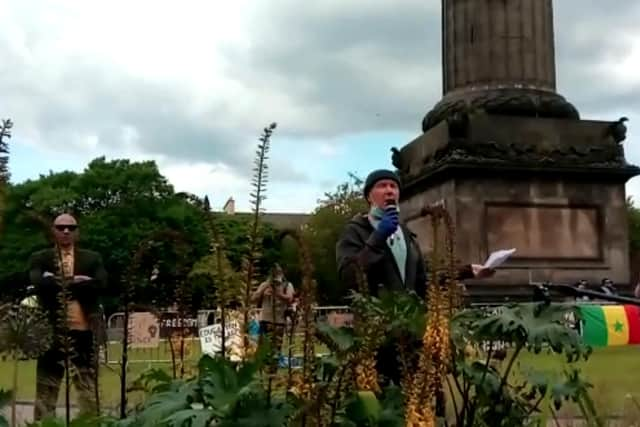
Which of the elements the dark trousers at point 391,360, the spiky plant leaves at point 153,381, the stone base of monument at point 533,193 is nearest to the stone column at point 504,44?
the stone base of monument at point 533,193

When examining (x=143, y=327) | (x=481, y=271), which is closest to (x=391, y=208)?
(x=481, y=271)

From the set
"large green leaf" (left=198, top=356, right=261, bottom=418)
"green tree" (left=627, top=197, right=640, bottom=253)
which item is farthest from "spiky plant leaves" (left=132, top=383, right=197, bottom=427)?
"green tree" (left=627, top=197, right=640, bottom=253)

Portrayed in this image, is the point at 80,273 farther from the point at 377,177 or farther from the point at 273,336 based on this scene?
the point at 273,336

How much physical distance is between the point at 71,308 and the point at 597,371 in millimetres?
8311

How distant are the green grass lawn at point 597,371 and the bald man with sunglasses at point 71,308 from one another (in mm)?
105

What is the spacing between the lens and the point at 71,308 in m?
4.45

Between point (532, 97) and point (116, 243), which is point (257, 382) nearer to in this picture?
point (532, 97)

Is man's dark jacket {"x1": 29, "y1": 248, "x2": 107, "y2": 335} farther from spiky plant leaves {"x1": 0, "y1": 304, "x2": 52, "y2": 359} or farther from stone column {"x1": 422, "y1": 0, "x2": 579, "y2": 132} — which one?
stone column {"x1": 422, "y1": 0, "x2": 579, "y2": 132}

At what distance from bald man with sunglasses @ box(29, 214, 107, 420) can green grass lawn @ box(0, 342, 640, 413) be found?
10 centimetres

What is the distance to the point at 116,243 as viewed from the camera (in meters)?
71.5

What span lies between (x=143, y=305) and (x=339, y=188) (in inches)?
2843

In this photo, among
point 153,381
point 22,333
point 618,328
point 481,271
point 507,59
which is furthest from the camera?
point 507,59

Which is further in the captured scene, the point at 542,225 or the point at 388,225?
the point at 542,225

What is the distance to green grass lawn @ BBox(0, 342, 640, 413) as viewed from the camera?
3986 mm
